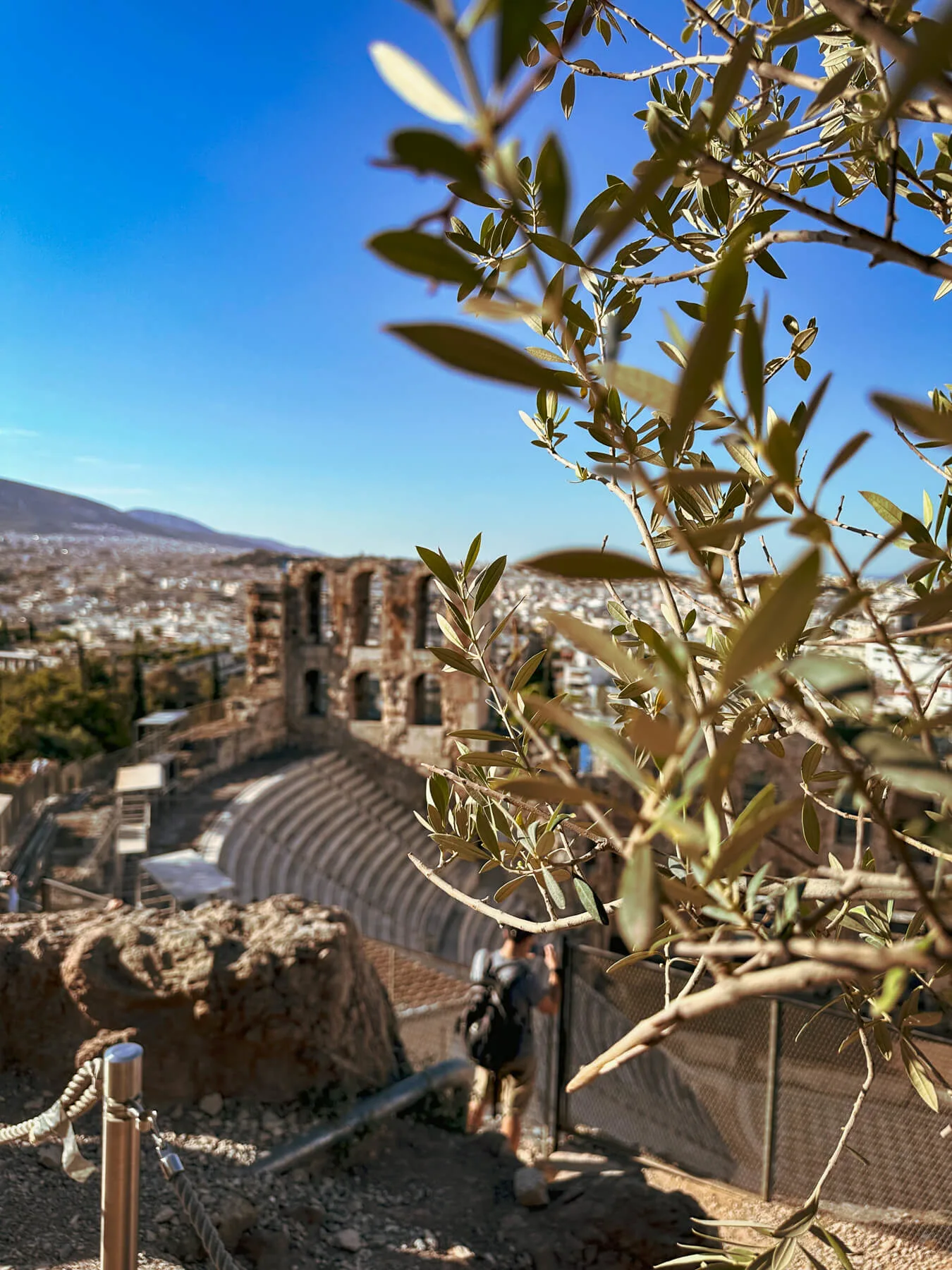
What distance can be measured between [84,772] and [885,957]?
14.4 meters

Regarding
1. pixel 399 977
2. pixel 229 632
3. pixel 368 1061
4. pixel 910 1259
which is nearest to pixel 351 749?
pixel 399 977

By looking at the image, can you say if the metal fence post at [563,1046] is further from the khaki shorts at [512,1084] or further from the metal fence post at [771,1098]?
the metal fence post at [771,1098]

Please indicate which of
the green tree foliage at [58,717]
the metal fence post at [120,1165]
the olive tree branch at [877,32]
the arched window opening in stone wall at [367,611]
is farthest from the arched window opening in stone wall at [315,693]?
the olive tree branch at [877,32]

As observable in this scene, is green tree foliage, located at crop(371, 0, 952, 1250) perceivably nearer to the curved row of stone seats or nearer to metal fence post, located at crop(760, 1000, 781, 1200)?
metal fence post, located at crop(760, 1000, 781, 1200)

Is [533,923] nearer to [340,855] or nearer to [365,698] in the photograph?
[340,855]

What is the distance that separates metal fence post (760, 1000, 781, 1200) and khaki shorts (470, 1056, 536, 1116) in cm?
98

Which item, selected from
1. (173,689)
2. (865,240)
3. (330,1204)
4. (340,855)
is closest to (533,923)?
(865,240)

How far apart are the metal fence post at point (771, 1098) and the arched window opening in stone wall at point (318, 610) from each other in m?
15.4

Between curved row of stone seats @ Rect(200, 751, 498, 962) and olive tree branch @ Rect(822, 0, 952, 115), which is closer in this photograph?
olive tree branch @ Rect(822, 0, 952, 115)

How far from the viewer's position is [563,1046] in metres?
3.95

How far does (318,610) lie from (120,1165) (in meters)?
17.0

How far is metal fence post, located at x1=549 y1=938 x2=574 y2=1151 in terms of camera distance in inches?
151

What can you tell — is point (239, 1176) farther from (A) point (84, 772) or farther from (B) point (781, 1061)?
(A) point (84, 772)

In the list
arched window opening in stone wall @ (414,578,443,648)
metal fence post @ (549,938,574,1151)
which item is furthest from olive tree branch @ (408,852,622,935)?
arched window opening in stone wall @ (414,578,443,648)
